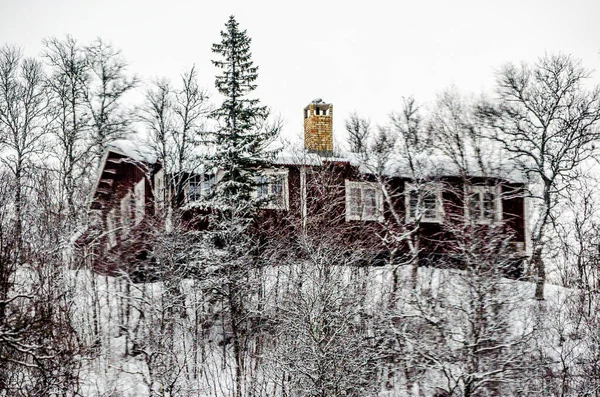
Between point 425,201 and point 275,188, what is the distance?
6829mm

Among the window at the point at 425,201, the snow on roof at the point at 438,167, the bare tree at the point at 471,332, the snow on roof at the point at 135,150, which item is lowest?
the bare tree at the point at 471,332

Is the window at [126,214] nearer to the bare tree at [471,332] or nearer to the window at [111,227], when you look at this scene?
the window at [111,227]

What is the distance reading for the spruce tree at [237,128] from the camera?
23.3 m

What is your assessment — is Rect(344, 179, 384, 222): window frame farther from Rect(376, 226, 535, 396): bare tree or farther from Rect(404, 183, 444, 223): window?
Rect(376, 226, 535, 396): bare tree

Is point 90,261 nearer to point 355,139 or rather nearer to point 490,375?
point 355,139

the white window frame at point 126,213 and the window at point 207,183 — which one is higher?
the window at point 207,183

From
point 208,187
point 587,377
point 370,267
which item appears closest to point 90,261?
point 208,187

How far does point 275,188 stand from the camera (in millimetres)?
26406

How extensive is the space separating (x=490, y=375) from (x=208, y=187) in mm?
14359

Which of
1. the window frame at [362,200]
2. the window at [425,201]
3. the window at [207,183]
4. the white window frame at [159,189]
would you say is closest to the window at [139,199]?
the white window frame at [159,189]

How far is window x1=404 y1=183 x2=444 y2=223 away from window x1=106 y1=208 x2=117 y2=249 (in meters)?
12.1

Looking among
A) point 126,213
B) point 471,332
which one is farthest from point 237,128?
point 471,332

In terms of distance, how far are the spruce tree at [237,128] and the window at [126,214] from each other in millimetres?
3833

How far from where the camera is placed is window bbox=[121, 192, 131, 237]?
24.2 m
